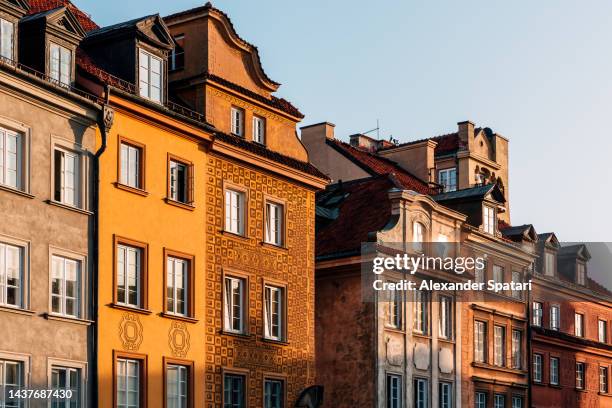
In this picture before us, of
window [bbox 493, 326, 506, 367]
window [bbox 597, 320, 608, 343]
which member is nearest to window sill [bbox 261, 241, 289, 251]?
window [bbox 493, 326, 506, 367]

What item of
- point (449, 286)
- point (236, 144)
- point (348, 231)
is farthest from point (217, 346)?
point (449, 286)

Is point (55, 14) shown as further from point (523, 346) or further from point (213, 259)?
point (523, 346)

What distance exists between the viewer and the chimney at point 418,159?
61.6 m

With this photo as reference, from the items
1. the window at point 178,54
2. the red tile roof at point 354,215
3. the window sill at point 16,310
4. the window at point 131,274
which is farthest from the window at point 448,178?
the window sill at point 16,310

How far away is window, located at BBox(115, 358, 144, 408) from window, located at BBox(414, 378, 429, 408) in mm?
15935

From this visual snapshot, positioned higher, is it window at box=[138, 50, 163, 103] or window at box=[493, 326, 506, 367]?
window at box=[138, 50, 163, 103]

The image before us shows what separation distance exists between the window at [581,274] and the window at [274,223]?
29.7 meters

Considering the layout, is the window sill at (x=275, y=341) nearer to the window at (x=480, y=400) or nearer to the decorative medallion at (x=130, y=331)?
the decorative medallion at (x=130, y=331)

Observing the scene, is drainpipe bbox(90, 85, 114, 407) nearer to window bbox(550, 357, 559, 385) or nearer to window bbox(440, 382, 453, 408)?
window bbox(440, 382, 453, 408)

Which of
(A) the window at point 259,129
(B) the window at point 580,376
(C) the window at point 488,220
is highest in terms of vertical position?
(A) the window at point 259,129

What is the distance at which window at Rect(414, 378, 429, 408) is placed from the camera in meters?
48.7

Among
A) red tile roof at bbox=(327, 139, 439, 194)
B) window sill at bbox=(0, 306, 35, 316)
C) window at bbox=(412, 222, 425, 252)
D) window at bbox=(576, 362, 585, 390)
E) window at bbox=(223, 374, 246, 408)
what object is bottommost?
window at bbox=(223, 374, 246, 408)

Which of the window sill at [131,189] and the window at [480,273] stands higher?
the window sill at [131,189]

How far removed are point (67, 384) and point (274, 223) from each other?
37.0 ft
